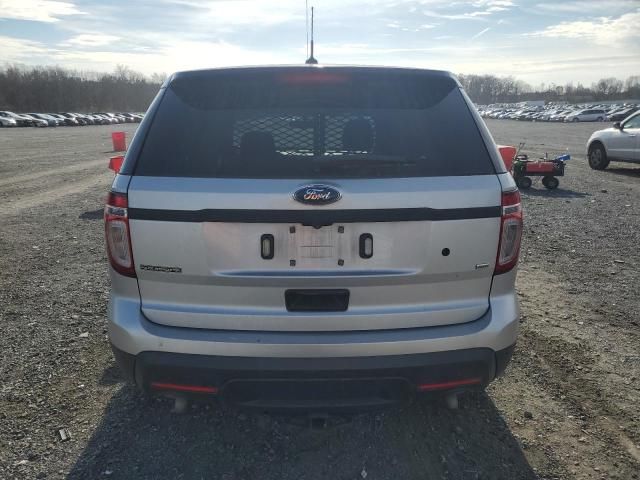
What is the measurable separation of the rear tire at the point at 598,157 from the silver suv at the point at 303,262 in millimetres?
14476

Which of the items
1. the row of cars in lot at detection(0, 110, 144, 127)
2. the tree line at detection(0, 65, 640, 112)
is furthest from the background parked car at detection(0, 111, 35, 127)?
the tree line at detection(0, 65, 640, 112)

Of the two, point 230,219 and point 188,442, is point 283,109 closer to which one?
point 230,219

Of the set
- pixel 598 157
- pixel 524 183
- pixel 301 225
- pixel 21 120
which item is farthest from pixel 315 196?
pixel 21 120

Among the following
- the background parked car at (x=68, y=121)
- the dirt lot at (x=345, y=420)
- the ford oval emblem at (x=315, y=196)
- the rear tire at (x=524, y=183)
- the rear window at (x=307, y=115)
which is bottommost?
the background parked car at (x=68, y=121)

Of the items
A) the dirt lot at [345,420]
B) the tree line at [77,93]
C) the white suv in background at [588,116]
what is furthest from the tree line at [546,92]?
the dirt lot at [345,420]

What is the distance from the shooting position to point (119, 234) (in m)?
2.30

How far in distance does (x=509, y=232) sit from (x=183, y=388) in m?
1.65

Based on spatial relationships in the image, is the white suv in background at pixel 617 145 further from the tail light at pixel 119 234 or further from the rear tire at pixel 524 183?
the tail light at pixel 119 234

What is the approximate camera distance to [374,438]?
9.16 ft

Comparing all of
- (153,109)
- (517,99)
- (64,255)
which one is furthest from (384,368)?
(517,99)

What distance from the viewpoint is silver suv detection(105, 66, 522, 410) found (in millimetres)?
2188

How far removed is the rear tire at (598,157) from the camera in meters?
14.8

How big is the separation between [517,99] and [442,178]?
179 m

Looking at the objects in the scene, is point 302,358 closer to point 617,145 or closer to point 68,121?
point 617,145
